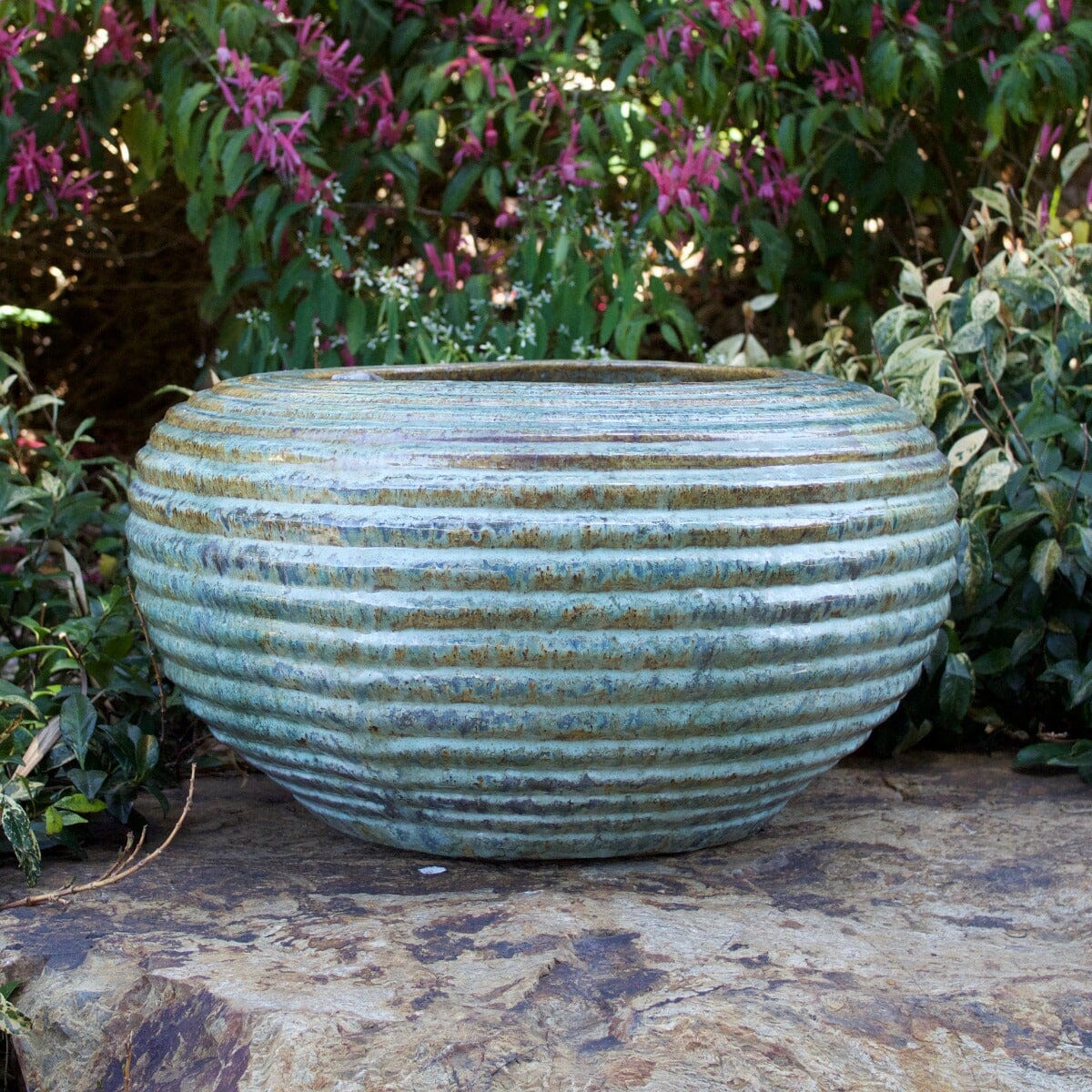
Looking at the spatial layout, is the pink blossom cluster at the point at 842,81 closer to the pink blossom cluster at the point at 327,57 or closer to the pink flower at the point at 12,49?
the pink blossom cluster at the point at 327,57

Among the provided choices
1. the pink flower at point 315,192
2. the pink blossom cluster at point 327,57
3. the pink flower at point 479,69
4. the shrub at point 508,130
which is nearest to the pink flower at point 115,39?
the shrub at point 508,130

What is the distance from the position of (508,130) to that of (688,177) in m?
0.42

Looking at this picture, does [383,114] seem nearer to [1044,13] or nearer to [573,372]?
[573,372]

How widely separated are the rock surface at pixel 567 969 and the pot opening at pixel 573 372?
66 cm

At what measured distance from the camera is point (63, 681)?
8.63 ft

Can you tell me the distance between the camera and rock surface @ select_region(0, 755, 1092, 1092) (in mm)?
1396

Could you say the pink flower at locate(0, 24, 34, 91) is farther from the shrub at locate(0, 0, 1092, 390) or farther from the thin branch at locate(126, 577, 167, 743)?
the thin branch at locate(126, 577, 167, 743)

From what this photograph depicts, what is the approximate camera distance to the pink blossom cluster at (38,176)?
2.99m

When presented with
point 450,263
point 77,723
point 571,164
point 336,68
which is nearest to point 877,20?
point 571,164

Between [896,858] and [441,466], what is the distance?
883 millimetres

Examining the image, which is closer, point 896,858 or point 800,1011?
point 800,1011

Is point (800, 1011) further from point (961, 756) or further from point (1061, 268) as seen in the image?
point (1061, 268)

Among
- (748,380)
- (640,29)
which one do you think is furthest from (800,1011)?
(640,29)

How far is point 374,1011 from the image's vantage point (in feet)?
4.79
